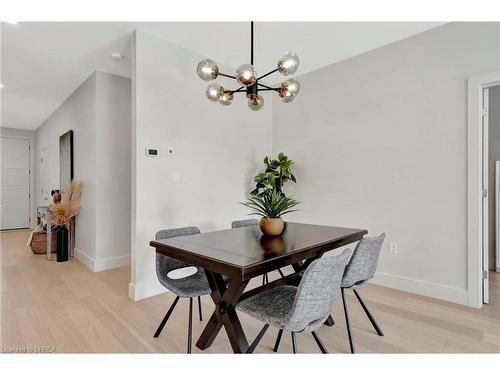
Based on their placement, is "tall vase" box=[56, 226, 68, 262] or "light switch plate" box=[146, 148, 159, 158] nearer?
"light switch plate" box=[146, 148, 159, 158]

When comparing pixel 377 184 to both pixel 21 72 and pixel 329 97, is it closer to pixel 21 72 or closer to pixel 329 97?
pixel 329 97

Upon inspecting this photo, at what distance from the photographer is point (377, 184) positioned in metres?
3.29

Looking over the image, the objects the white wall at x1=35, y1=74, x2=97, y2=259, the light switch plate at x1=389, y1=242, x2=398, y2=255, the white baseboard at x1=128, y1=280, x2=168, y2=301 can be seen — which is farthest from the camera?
the white wall at x1=35, y1=74, x2=97, y2=259

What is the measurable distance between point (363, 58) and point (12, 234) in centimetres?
802

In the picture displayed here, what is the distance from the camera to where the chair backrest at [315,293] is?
137 cm

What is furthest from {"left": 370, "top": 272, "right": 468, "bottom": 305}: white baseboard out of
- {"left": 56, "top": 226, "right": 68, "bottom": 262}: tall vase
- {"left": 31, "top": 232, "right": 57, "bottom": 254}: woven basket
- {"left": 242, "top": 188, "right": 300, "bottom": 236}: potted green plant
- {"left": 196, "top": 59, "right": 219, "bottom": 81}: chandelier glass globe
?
{"left": 31, "top": 232, "right": 57, "bottom": 254}: woven basket

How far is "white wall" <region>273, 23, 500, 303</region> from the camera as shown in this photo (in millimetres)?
2727

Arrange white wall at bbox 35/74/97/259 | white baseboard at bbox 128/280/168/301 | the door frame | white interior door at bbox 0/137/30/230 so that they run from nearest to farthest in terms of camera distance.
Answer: the door frame → white baseboard at bbox 128/280/168/301 → white wall at bbox 35/74/97/259 → white interior door at bbox 0/137/30/230

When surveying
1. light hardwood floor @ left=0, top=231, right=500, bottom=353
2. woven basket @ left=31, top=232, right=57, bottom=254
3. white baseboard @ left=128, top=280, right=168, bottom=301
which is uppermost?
woven basket @ left=31, top=232, right=57, bottom=254

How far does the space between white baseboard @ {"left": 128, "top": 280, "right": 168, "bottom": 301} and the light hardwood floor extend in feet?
0.24

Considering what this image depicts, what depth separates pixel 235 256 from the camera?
1.53 m

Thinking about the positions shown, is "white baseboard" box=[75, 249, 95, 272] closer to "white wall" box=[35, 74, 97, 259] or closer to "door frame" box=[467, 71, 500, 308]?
"white wall" box=[35, 74, 97, 259]

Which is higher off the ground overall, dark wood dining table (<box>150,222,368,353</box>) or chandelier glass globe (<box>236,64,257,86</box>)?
chandelier glass globe (<box>236,64,257,86</box>)

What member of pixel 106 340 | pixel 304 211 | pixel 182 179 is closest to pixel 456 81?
pixel 304 211
